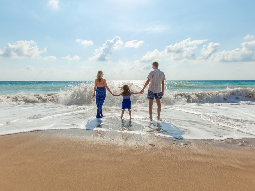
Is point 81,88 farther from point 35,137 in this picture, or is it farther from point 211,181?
point 211,181

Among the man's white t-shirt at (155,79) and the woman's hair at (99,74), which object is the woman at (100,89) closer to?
the woman's hair at (99,74)

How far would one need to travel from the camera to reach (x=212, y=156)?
9.75ft

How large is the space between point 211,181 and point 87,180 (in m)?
1.61

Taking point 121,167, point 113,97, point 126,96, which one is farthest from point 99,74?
point 113,97

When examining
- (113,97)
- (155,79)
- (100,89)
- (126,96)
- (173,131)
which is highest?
(155,79)

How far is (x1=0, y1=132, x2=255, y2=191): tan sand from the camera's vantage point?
2105 millimetres

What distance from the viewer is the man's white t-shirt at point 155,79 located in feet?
19.9

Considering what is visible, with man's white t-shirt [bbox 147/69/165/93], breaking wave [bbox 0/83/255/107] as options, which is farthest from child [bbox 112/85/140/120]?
breaking wave [bbox 0/83/255/107]

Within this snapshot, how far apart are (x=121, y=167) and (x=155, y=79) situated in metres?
4.10

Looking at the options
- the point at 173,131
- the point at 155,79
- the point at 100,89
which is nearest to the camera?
the point at 173,131

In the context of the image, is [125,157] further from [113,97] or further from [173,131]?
[113,97]

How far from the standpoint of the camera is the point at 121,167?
8.24 ft

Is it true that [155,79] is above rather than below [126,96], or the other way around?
above

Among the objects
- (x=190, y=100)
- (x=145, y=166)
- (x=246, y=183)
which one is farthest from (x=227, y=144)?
(x=190, y=100)
